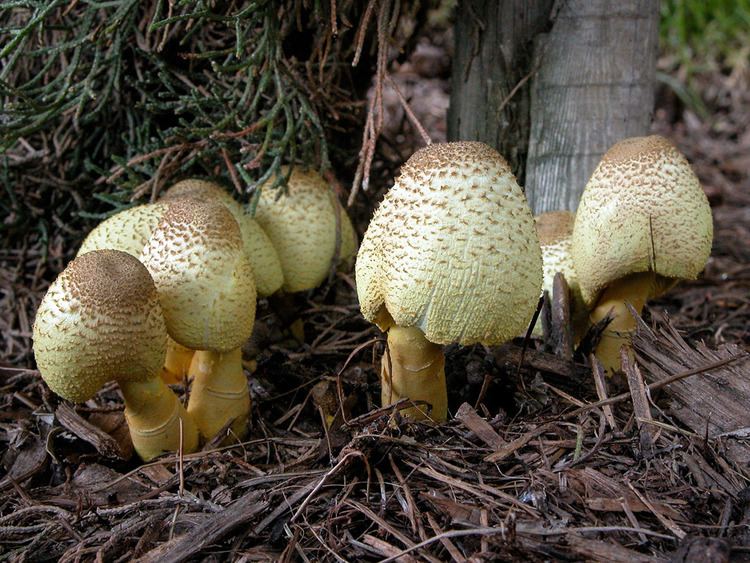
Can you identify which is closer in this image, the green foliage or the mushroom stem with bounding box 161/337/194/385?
the mushroom stem with bounding box 161/337/194/385

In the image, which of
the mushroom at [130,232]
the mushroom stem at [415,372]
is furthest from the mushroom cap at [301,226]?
the mushroom stem at [415,372]

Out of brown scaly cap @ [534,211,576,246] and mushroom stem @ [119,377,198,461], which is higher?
brown scaly cap @ [534,211,576,246]

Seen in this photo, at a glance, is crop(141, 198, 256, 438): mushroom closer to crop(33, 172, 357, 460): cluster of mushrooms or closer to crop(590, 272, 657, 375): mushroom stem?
crop(33, 172, 357, 460): cluster of mushrooms

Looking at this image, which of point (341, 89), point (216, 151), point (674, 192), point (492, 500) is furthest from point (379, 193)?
point (492, 500)

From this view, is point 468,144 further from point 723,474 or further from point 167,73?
point 167,73

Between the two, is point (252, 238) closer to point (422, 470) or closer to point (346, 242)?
point (346, 242)

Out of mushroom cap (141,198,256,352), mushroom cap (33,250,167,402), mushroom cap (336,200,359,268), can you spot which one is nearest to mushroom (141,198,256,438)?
mushroom cap (141,198,256,352)

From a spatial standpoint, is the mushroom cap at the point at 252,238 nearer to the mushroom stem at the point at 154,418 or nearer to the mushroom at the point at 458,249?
the mushroom stem at the point at 154,418
